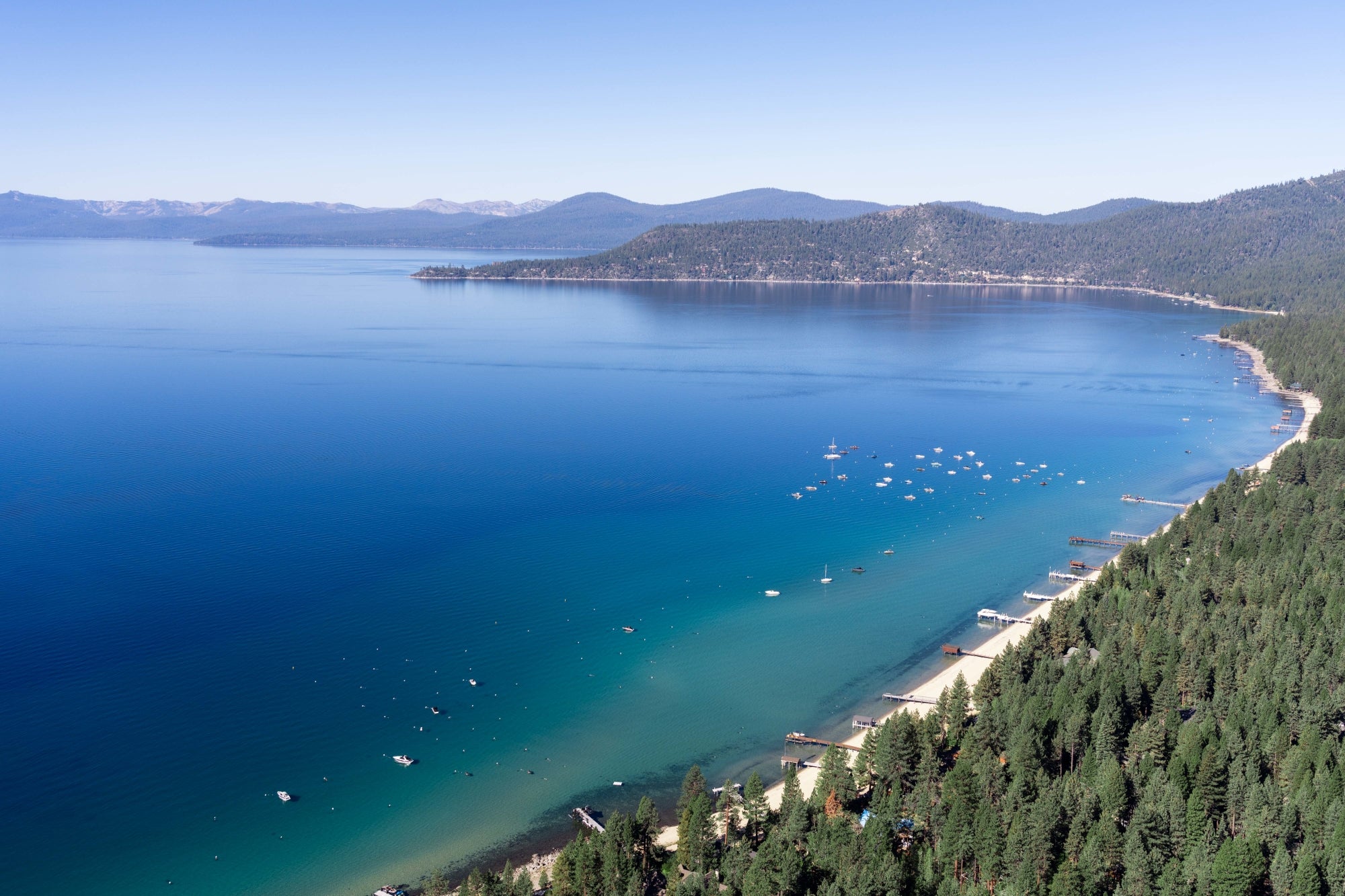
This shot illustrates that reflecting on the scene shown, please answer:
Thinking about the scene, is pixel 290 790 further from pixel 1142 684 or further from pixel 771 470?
pixel 771 470

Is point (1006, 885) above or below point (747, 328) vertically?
below

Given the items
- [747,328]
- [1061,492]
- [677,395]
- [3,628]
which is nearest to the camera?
[3,628]

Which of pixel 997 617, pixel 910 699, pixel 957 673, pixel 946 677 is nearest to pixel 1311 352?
pixel 997 617

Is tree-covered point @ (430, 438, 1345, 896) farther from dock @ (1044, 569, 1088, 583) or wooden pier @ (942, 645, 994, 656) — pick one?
dock @ (1044, 569, 1088, 583)

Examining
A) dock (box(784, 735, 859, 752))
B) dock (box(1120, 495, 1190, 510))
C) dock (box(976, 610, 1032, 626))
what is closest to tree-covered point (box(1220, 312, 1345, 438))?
dock (box(1120, 495, 1190, 510))

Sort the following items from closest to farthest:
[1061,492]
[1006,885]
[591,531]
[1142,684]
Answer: [1006,885], [1142,684], [591,531], [1061,492]

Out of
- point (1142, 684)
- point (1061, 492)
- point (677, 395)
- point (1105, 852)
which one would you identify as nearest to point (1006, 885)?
point (1105, 852)

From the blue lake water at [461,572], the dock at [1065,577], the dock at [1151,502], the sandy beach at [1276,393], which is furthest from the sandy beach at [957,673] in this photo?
the sandy beach at [1276,393]

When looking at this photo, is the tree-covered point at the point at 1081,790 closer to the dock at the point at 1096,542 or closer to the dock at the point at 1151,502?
the dock at the point at 1096,542
